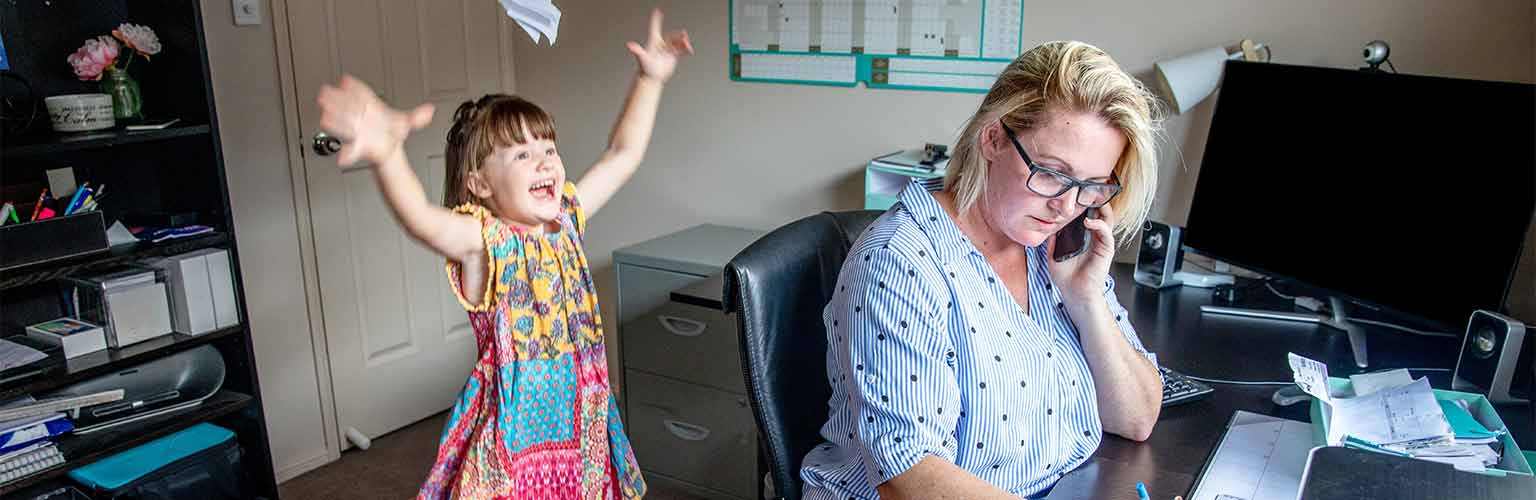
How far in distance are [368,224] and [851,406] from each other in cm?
222

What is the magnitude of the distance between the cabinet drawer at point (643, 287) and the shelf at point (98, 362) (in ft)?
2.97

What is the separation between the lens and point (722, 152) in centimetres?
307

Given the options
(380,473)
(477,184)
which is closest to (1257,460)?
(477,184)

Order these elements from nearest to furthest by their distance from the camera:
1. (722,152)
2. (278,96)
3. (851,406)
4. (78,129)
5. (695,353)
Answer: (851,406), (78,129), (695,353), (278,96), (722,152)

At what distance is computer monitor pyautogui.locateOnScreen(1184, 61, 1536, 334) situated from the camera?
62.9 inches

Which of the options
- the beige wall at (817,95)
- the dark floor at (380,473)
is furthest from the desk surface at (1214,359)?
the dark floor at (380,473)

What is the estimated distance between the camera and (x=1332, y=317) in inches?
77.7

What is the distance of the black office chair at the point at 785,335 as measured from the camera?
1409mm

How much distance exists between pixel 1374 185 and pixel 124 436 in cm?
252

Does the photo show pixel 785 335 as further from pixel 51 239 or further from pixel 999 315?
pixel 51 239

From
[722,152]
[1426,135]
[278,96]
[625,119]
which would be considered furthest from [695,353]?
[1426,135]

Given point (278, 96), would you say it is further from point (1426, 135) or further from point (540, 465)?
point (1426, 135)

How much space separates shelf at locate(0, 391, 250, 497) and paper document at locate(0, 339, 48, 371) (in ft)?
0.61

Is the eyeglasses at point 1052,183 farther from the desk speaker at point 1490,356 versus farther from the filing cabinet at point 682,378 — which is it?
the filing cabinet at point 682,378
